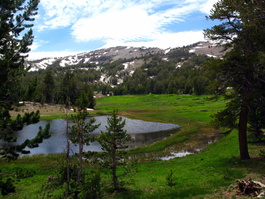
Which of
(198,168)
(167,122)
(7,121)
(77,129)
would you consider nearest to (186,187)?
(198,168)

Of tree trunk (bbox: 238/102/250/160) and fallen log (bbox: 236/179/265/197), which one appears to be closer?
fallen log (bbox: 236/179/265/197)

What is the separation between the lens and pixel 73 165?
14.2 m

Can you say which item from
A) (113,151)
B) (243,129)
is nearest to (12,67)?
(113,151)

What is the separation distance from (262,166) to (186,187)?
8.32 m

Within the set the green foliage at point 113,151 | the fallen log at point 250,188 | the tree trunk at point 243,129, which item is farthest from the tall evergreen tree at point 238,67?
the green foliage at point 113,151

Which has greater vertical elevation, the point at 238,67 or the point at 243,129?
the point at 238,67

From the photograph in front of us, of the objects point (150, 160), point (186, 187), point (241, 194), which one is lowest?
point (150, 160)

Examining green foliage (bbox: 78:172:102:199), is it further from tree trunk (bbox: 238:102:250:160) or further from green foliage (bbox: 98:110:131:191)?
tree trunk (bbox: 238:102:250:160)

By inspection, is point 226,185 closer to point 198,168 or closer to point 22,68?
point 198,168

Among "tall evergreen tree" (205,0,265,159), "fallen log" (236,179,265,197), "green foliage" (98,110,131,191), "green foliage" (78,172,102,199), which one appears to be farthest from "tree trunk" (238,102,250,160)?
"green foliage" (78,172,102,199)

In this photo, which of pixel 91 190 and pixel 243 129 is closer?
pixel 91 190

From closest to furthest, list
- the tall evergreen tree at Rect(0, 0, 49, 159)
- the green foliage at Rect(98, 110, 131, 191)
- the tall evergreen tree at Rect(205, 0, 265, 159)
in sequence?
1. the tall evergreen tree at Rect(0, 0, 49, 159)
2. the green foliage at Rect(98, 110, 131, 191)
3. the tall evergreen tree at Rect(205, 0, 265, 159)

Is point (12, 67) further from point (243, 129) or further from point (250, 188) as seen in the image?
point (243, 129)

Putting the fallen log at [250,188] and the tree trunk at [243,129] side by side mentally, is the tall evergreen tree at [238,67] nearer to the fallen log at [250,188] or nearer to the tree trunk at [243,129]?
the tree trunk at [243,129]
